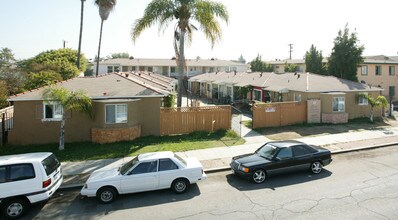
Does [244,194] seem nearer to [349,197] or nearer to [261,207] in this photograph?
[261,207]

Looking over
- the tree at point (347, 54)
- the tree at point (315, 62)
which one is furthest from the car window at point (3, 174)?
the tree at point (315, 62)

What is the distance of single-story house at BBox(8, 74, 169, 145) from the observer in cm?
1678

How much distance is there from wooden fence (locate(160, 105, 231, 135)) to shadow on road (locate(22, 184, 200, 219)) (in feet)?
26.4

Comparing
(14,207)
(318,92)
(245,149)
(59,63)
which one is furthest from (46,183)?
(59,63)

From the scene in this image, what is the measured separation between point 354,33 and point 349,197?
92.4 feet

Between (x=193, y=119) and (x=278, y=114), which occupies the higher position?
(x=278, y=114)

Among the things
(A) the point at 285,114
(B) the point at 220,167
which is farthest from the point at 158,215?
(A) the point at 285,114

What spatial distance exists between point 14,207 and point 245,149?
1065 cm

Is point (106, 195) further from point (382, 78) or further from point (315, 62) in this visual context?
point (382, 78)

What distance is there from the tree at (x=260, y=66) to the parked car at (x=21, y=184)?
48738mm

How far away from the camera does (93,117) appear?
17375mm

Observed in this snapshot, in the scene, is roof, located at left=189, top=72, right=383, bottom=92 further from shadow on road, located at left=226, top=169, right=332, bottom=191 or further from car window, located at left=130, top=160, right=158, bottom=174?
car window, located at left=130, top=160, right=158, bottom=174

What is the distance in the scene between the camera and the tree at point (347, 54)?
32875 mm

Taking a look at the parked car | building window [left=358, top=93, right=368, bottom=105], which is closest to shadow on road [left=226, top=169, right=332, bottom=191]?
the parked car
